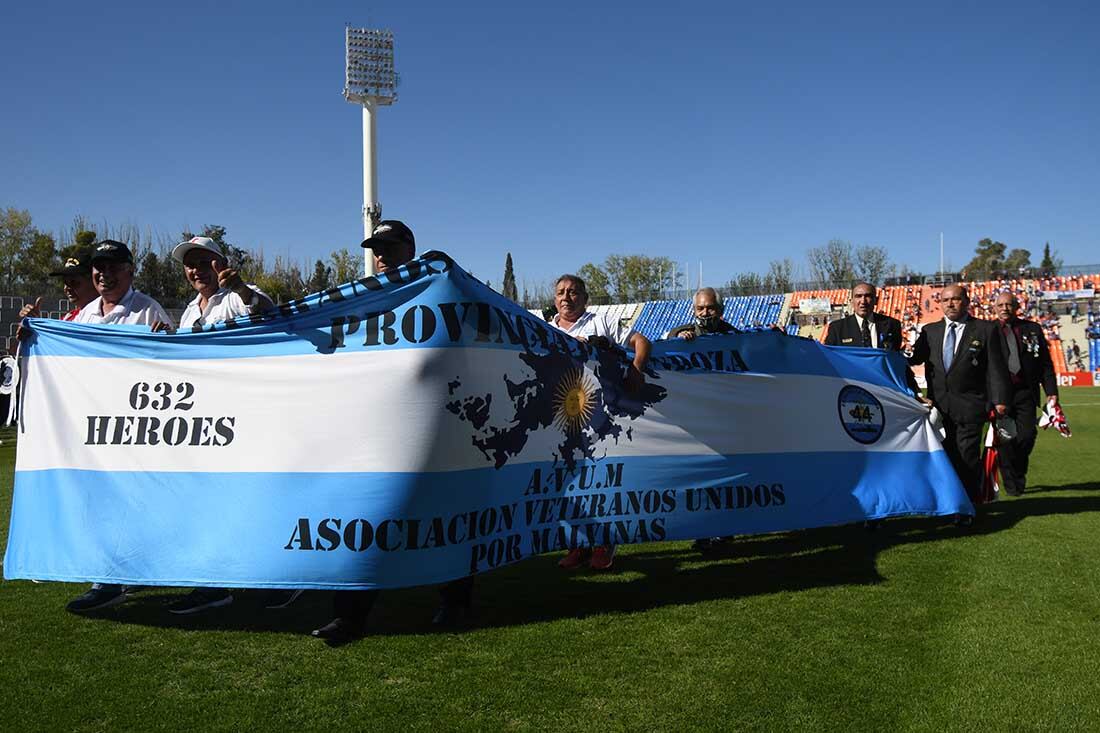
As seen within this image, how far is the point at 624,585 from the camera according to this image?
532 centimetres

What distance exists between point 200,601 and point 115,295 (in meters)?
2.06

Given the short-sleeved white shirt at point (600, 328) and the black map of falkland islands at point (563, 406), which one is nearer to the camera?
the black map of falkland islands at point (563, 406)

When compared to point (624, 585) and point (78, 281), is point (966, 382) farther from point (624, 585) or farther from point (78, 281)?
point (78, 281)

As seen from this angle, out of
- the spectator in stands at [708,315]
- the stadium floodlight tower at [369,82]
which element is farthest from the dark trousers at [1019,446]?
the stadium floodlight tower at [369,82]

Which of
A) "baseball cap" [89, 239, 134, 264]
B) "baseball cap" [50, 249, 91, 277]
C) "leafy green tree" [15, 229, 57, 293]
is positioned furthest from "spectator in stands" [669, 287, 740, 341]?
"leafy green tree" [15, 229, 57, 293]

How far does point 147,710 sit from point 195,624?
1226 millimetres

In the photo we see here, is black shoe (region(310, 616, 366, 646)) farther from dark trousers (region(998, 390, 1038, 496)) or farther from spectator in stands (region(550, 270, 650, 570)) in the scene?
dark trousers (region(998, 390, 1038, 496))

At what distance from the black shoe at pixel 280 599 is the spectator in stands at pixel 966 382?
5511mm

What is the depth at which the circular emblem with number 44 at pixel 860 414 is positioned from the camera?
6.35m

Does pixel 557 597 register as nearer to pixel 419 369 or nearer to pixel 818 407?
pixel 419 369

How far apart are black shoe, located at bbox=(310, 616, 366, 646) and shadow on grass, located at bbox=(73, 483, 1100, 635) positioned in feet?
0.64

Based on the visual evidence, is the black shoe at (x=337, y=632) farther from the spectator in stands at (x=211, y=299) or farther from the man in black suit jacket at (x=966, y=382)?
the man in black suit jacket at (x=966, y=382)

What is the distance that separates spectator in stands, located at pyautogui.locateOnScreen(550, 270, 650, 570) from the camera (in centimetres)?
523

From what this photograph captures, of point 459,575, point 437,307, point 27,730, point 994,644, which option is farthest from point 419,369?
point 994,644
